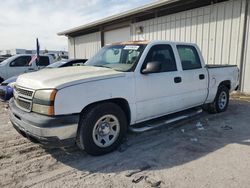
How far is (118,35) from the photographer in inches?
598

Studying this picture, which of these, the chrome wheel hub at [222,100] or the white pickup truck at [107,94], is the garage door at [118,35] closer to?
the chrome wheel hub at [222,100]

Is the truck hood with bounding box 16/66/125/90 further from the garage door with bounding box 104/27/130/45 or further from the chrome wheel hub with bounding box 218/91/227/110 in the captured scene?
the garage door with bounding box 104/27/130/45

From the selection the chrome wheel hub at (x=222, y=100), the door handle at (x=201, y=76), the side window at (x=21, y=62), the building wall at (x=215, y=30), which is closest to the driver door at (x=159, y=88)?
the door handle at (x=201, y=76)

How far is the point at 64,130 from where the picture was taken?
10.8 ft

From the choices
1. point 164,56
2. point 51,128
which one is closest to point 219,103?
point 164,56

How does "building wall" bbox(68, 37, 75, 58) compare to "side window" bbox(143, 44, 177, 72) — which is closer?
"side window" bbox(143, 44, 177, 72)

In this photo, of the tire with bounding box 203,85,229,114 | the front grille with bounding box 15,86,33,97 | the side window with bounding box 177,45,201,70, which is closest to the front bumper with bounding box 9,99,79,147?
the front grille with bounding box 15,86,33,97

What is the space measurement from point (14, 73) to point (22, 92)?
9.29m

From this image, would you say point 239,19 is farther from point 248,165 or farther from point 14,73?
point 14,73

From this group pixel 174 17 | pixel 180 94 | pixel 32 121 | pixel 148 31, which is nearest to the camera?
pixel 32 121

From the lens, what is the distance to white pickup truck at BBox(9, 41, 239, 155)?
3303 millimetres

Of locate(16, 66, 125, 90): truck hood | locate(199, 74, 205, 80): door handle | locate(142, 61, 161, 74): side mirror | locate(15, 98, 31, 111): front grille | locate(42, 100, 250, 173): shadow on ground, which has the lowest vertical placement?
locate(42, 100, 250, 173): shadow on ground

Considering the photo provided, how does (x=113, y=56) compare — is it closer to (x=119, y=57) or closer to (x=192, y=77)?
(x=119, y=57)

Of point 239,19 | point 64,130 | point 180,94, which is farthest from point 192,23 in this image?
point 64,130
